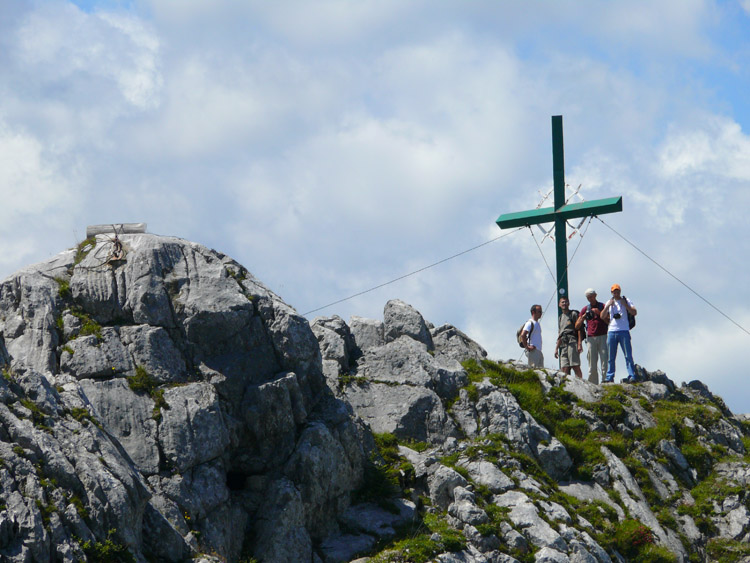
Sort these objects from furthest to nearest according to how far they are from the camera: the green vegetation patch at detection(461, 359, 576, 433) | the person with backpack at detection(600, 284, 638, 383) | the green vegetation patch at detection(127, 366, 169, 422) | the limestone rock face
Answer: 1. the person with backpack at detection(600, 284, 638, 383)
2. the green vegetation patch at detection(461, 359, 576, 433)
3. the green vegetation patch at detection(127, 366, 169, 422)
4. the limestone rock face

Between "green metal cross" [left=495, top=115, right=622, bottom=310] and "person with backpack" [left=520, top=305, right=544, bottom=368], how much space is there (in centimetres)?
344

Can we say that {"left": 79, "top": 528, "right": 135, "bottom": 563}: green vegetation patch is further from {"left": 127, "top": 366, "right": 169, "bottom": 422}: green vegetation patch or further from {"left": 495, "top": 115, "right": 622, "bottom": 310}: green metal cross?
{"left": 495, "top": 115, "right": 622, "bottom": 310}: green metal cross

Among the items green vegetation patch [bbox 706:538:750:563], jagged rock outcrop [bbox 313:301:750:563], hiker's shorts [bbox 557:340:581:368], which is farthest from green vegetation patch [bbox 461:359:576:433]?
green vegetation patch [bbox 706:538:750:563]

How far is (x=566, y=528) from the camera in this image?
74.4 ft

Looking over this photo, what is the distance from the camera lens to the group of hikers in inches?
1177

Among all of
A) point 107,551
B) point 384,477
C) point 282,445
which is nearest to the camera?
point 107,551

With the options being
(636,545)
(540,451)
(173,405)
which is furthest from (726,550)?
(173,405)

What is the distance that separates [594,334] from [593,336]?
0.08 meters

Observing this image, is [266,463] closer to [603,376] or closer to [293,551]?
[293,551]

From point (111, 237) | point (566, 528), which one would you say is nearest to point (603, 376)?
point (566, 528)

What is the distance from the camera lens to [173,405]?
21406 mm

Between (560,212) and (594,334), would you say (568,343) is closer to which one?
(594,334)

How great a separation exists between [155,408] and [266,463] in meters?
2.59

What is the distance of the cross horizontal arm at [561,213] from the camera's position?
3338 centimetres
